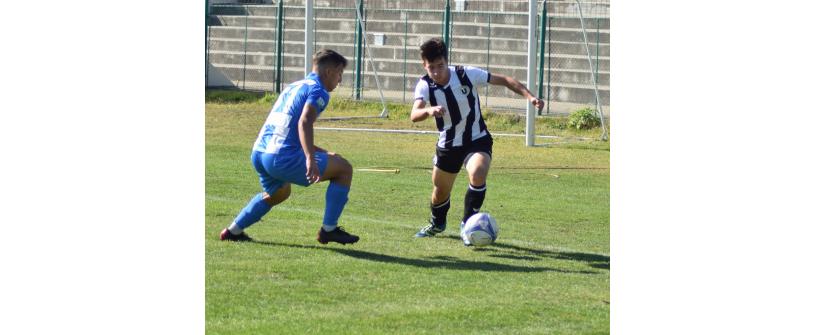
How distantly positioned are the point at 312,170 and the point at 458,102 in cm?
165

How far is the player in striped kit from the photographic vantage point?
915cm

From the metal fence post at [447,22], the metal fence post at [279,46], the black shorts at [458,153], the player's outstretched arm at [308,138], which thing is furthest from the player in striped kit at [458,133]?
the metal fence post at [279,46]

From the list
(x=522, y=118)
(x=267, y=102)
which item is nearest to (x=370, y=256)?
(x=522, y=118)

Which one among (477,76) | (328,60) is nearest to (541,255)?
(477,76)

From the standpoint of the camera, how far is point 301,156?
8.25 meters

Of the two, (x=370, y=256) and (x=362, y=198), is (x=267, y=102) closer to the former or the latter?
(x=362, y=198)

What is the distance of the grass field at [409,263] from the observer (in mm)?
6512

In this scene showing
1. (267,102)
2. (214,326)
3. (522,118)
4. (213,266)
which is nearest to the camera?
(214,326)

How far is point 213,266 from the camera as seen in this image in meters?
7.67

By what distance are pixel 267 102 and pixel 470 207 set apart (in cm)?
1302

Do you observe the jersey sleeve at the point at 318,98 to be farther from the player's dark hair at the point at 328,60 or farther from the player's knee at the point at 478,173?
the player's knee at the point at 478,173

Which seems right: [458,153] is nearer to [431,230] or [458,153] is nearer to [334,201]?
[431,230]

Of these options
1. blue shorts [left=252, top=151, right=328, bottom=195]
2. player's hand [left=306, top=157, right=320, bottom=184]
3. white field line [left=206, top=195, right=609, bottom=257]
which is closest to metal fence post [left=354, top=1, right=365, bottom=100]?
white field line [left=206, top=195, right=609, bottom=257]
